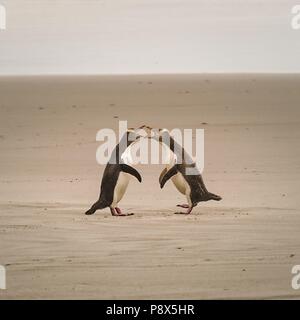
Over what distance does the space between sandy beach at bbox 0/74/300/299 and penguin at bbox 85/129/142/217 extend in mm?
152

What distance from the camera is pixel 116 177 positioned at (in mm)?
7465

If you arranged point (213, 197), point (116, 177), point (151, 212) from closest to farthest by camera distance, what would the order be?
point (116, 177)
point (151, 212)
point (213, 197)

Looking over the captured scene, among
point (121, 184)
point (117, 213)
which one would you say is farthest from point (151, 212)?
point (121, 184)

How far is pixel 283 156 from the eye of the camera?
33.0ft

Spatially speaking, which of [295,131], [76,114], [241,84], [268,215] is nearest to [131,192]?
[268,215]

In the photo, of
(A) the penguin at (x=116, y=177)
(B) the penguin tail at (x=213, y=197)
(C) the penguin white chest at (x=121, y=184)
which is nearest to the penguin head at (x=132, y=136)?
(A) the penguin at (x=116, y=177)

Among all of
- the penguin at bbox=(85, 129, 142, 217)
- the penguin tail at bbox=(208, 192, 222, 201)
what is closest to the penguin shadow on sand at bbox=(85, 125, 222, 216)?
the penguin at bbox=(85, 129, 142, 217)

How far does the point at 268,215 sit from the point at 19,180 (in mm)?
2646

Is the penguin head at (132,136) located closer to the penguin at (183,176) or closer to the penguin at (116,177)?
the penguin at (116,177)

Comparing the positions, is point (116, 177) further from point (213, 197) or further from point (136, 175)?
point (213, 197)

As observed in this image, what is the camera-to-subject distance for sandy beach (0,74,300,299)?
20.2 ft

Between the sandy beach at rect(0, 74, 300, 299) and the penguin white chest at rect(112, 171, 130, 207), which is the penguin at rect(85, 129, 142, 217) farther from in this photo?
the sandy beach at rect(0, 74, 300, 299)

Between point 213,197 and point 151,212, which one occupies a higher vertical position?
point 213,197

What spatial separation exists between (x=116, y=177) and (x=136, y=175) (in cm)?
17
